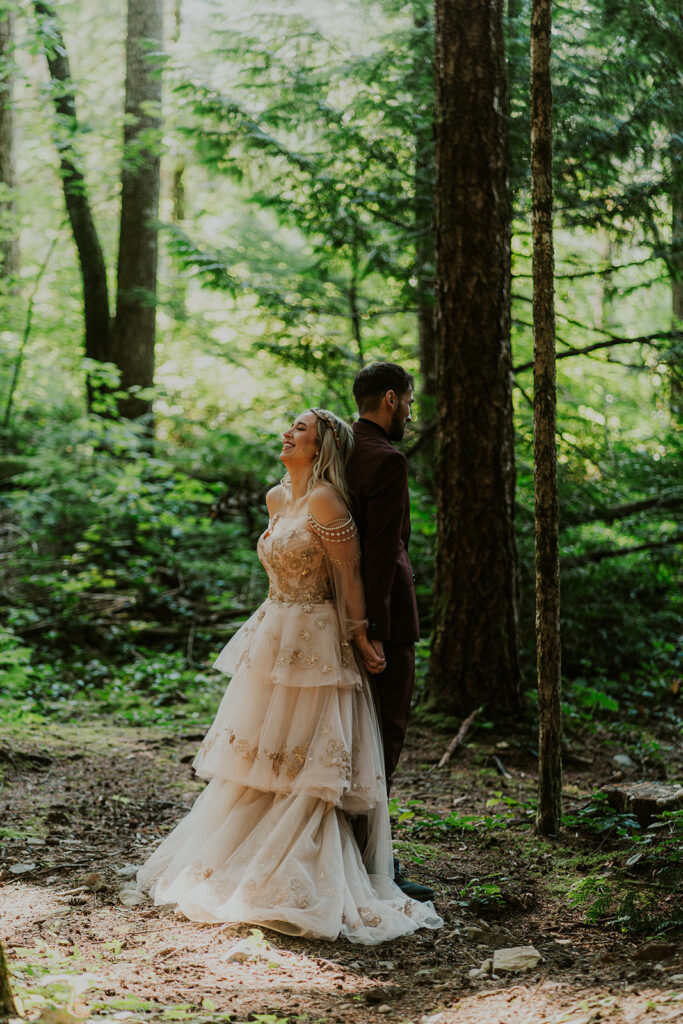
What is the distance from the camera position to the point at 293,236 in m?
18.1

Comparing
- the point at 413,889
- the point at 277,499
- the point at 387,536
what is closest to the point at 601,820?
the point at 413,889

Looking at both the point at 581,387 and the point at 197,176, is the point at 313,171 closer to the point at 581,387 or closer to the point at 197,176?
the point at 581,387

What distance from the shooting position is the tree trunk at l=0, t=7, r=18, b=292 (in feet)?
38.3

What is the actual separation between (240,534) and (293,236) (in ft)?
33.7

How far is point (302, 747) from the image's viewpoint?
3701 millimetres

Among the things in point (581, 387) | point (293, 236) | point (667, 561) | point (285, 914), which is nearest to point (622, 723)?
point (667, 561)

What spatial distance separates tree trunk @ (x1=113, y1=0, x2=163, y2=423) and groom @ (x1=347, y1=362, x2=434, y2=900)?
914 cm

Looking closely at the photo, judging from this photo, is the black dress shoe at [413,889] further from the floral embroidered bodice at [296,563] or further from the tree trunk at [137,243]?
the tree trunk at [137,243]

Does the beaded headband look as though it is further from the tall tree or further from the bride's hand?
the tall tree

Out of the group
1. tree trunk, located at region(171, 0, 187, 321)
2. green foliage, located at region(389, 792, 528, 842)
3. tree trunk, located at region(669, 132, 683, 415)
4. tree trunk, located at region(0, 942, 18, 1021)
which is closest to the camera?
tree trunk, located at region(0, 942, 18, 1021)

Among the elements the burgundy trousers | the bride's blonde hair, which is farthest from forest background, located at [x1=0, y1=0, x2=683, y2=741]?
the burgundy trousers

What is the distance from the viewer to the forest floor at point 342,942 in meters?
2.56

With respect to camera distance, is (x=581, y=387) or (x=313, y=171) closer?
(x=313, y=171)

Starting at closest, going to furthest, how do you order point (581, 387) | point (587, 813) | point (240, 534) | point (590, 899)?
point (590, 899), point (587, 813), point (240, 534), point (581, 387)
